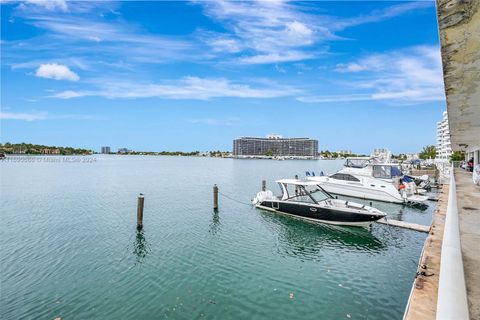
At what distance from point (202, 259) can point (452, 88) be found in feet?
35.0

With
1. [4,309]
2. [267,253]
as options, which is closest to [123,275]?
[4,309]

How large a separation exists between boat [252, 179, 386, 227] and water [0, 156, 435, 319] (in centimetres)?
65

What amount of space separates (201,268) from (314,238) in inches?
264

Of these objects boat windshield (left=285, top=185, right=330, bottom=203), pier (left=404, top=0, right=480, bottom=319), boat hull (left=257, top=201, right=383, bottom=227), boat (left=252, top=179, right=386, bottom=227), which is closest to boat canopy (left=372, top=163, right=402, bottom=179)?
boat (left=252, top=179, right=386, bottom=227)

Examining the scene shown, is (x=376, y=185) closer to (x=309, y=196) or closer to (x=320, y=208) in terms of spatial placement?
(x=309, y=196)

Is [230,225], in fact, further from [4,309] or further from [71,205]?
[71,205]

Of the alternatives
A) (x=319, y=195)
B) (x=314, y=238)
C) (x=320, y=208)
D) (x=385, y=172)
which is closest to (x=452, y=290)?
(x=314, y=238)

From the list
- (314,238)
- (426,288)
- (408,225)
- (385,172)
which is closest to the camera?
(426,288)

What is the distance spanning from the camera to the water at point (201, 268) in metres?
8.40

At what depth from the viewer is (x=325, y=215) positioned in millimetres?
17406

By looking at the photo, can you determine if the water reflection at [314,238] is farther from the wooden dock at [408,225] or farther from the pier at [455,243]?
the pier at [455,243]

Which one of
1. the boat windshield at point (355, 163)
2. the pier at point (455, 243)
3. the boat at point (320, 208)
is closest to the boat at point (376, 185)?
the boat windshield at point (355, 163)

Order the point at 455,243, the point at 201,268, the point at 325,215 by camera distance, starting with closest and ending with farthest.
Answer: the point at 455,243 → the point at 201,268 → the point at 325,215

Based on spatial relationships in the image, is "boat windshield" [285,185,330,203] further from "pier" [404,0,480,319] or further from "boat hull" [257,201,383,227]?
"pier" [404,0,480,319]
